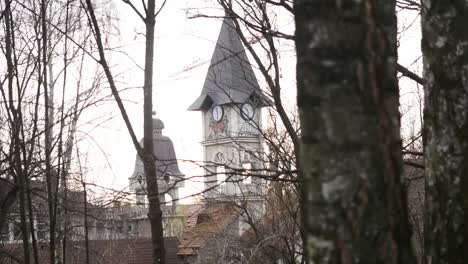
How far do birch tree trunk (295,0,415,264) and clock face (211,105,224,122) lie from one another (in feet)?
186

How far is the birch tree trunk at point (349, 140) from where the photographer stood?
78.1 inches

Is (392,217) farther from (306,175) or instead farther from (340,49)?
(340,49)

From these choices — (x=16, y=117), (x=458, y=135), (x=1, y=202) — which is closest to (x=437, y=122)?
(x=458, y=135)

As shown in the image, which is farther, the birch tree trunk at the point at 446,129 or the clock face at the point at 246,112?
the clock face at the point at 246,112

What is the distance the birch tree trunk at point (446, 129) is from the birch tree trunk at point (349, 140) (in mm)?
1238

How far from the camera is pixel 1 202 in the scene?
402 inches

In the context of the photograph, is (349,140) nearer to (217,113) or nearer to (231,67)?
(231,67)

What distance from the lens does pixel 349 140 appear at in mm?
1992

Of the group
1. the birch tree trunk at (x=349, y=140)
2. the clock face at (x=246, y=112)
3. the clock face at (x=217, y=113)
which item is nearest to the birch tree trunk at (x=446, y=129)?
the birch tree trunk at (x=349, y=140)

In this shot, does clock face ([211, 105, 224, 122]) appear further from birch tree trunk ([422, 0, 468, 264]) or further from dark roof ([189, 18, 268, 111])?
birch tree trunk ([422, 0, 468, 264])

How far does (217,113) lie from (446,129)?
5692cm

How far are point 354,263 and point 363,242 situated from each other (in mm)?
64

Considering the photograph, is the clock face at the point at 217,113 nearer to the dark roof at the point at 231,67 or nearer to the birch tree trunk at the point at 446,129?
the dark roof at the point at 231,67

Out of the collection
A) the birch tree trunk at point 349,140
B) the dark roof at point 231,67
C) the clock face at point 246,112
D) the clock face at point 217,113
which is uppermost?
the clock face at point 217,113
